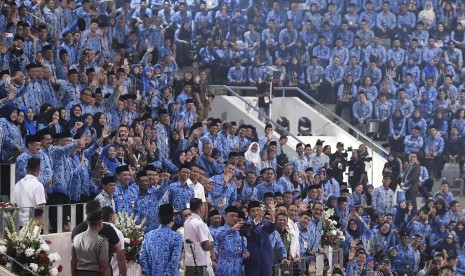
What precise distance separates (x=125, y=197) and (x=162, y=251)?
216 cm

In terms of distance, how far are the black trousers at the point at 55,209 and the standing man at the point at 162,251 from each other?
1.94 meters

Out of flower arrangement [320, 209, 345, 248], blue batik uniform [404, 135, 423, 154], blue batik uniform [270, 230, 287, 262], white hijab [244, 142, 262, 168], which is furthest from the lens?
blue batik uniform [404, 135, 423, 154]

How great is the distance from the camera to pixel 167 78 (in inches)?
1148

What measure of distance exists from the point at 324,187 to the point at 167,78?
3.85 m

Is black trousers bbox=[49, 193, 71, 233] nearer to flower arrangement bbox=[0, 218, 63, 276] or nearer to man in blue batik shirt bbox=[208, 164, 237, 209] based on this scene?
flower arrangement bbox=[0, 218, 63, 276]

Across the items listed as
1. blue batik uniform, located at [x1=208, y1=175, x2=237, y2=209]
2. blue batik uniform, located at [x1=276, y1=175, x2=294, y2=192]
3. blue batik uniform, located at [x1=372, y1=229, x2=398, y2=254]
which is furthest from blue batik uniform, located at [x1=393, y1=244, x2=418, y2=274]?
blue batik uniform, located at [x1=208, y1=175, x2=237, y2=209]

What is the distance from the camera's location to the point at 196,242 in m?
18.2

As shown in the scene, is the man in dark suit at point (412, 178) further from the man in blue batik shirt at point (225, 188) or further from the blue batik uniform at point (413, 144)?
the man in blue batik shirt at point (225, 188)

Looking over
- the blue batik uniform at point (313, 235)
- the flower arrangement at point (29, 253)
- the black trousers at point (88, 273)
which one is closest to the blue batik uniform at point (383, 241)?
the blue batik uniform at point (313, 235)

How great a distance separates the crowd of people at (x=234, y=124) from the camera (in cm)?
2011

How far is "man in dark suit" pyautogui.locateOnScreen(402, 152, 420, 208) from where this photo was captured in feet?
99.5

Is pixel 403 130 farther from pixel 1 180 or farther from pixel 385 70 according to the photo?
pixel 1 180

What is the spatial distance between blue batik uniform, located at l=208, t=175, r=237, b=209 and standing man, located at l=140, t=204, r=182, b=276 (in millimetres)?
5096

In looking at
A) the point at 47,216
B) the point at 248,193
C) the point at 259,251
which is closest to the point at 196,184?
the point at 259,251
